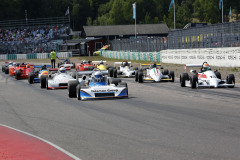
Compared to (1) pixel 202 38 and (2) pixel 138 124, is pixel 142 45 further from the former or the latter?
(2) pixel 138 124

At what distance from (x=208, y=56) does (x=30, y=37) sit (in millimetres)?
59250

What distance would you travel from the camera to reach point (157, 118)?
10477mm

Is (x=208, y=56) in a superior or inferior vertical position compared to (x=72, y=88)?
superior

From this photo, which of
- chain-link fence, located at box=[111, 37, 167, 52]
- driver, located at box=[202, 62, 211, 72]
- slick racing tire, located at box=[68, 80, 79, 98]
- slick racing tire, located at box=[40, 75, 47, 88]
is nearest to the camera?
slick racing tire, located at box=[68, 80, 79, 98]

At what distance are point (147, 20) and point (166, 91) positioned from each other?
346 feet

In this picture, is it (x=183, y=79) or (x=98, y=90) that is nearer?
(x=98, y=90)

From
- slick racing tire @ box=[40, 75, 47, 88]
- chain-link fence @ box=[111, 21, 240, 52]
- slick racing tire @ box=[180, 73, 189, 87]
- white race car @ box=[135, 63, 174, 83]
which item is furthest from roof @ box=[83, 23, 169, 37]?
slick racing tire @ box=[180, 73, 189, 87]

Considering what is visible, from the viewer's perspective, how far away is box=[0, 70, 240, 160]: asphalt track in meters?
7.02

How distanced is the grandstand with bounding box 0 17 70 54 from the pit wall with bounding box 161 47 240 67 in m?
46.1

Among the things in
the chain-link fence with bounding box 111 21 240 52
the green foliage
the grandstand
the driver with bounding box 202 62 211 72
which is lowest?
the driver with bounding box 202 62 211 72

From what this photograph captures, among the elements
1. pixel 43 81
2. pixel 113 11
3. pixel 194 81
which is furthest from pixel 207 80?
pixel 113 11

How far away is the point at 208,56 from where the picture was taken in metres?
32.1

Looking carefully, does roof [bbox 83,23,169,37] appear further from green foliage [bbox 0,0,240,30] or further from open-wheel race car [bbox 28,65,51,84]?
open-wheel race car [bbox 28,65,51,84]

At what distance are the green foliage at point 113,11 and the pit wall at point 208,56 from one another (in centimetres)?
7355
